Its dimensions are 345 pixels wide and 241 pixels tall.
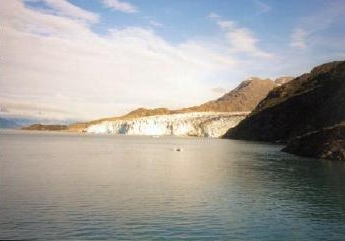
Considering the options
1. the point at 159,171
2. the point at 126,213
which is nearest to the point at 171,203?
the point at 126,213

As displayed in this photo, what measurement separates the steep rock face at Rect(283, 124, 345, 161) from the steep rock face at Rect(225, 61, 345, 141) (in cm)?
3873

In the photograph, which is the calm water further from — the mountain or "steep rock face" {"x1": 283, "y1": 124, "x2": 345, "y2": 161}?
the mountain

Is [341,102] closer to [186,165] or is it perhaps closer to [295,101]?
[295,101]

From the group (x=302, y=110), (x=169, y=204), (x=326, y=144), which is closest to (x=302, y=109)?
(x=302, y=110)

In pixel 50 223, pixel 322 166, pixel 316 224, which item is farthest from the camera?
pixel 322 166

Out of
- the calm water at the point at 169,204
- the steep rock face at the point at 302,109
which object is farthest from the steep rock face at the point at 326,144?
the steep rock face at the point at 302,109

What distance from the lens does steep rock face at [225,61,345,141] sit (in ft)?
454

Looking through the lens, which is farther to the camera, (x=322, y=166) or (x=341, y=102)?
(x=341, y=102)

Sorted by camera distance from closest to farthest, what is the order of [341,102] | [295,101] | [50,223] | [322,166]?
1. [50,223]
2. [322,166]
3. [341,102]
4. [295,101]

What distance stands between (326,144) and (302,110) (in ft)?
286

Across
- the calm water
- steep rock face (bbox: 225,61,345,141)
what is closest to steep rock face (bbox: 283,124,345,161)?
the calm water

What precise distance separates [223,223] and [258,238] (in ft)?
11.1

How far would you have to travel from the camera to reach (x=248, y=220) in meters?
28.9

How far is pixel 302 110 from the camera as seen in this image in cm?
16488
